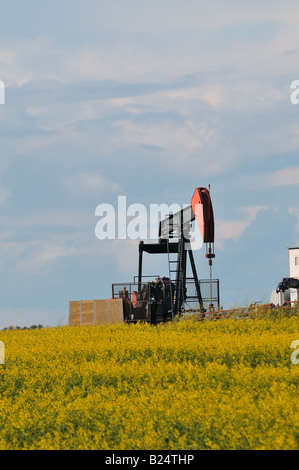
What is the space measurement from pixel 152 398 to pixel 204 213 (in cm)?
1914

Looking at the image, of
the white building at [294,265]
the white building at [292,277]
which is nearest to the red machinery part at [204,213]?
the white building at [292,277]

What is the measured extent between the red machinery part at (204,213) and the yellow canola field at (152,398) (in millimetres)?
10887

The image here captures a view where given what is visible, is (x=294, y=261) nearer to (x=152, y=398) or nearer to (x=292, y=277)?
(x=292, y=277)

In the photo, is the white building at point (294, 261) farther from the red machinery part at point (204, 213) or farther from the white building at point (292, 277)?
the red machinery part at point (204, 213)

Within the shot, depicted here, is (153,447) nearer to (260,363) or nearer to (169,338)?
(260,363)

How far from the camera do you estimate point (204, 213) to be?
27.8 meters

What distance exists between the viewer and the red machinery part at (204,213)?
89.9 ft

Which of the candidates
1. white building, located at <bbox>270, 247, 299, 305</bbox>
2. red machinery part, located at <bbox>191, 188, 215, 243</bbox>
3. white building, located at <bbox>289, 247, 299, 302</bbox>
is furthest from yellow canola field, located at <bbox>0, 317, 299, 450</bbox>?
white building, located at <bbox>289, 247, 299, 302</bbox>

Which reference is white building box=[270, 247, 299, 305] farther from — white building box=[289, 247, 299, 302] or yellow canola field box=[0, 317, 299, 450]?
yellow canola field box=[0, 317, 299, 450]

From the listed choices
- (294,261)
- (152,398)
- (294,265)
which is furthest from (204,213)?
(152,398)

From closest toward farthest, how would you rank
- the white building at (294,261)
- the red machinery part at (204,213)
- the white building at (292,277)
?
the red machinery part at (204,213) < the white building at (292,277) < the white building at (294,261)

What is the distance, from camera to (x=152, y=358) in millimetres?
14523
